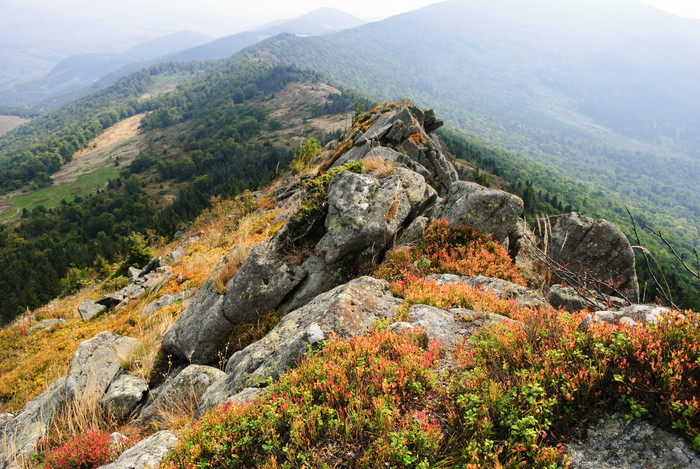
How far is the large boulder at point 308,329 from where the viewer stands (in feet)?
20.4

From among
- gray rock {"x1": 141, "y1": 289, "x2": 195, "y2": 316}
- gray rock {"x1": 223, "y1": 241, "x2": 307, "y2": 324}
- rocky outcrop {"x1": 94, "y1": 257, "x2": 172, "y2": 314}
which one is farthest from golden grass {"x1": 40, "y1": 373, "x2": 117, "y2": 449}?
rocky outcrop {"x1": 94, "y1": 257, "x2": 172, "y2": 314}

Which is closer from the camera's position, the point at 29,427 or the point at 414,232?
the point at 29,427

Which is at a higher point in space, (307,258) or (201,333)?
(307,258)

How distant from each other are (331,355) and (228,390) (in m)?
2.94

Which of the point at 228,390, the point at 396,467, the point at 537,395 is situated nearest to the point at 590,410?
the point at 537,395

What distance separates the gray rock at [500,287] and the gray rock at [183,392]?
642cm

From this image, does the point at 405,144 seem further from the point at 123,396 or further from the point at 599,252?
the point at 123,396

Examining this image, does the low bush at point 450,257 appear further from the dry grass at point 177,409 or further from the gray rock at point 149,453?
the gray rock at point 149,453

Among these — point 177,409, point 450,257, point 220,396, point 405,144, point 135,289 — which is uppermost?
point 405,144

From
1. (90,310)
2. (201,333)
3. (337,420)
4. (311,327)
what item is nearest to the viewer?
(337,420)

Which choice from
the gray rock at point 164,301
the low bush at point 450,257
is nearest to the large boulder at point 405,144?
the low bush at point 450,257

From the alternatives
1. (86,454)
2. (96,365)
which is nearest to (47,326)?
(96,365)

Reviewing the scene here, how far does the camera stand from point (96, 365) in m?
9.37

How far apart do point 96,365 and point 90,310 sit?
47.7 feet
